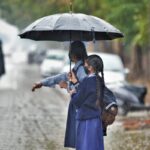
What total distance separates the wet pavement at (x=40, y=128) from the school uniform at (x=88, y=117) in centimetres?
437

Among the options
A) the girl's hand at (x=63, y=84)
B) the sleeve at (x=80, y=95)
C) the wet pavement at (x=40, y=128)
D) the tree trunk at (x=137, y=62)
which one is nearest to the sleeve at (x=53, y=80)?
the girl's hand at (x=63, y=84)

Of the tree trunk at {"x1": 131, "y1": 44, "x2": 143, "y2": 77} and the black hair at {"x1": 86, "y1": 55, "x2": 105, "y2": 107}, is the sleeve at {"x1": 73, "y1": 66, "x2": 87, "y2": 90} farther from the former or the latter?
the tree trunk at {"x1": 131, "y1": 44, "x2": 143, "y2": 77}

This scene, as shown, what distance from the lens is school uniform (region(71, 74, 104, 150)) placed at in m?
9.84

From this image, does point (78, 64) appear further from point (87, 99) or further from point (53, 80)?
point (87, 99)

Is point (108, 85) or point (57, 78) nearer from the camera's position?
point (57, 78)

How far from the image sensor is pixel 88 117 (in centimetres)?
995

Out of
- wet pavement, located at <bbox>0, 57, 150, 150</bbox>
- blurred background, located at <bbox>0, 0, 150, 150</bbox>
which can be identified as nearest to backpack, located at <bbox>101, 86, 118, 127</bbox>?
blurred background, located at <bbox>0, 0, 150, 150</bbox>

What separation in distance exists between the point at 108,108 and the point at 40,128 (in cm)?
812

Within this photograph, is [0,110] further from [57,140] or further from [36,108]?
[57,140]

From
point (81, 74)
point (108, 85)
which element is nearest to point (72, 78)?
point (81, 74)

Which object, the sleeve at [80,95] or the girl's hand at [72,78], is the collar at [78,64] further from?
the sleeve at [80,95]

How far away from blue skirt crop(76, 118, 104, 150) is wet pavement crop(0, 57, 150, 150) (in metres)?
4.33

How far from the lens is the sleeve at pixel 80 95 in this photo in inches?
387

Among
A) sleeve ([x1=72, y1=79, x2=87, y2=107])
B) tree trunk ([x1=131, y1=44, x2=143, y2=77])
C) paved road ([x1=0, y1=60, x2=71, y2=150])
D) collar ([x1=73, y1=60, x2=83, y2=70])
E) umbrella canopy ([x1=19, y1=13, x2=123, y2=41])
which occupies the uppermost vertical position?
umbrella canopy ([x1=19, y1=13, x2=123, y2=41])
